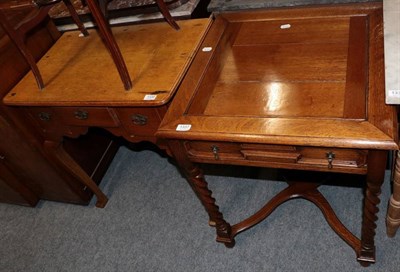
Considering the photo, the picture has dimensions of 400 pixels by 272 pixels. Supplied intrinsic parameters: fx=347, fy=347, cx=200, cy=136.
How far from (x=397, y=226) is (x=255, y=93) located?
2.89ft

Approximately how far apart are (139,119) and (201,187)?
37 centimetres

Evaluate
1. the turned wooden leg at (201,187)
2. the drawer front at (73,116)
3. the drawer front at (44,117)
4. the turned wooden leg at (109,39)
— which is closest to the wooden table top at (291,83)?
the turned wooden leg at (201,187)

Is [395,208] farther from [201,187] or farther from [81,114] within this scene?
[81,114]

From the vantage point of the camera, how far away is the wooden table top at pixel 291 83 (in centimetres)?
101

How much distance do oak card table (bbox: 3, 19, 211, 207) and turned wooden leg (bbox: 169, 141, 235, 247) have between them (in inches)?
7.2

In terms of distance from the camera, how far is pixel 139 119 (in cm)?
139

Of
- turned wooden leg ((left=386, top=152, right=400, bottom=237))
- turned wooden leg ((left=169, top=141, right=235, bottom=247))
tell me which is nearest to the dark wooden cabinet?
turned wooden leg ((left=169, top=141, right=235, bottom=247))

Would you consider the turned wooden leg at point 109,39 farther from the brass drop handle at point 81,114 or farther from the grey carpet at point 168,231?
the grey carpet at point 168,231

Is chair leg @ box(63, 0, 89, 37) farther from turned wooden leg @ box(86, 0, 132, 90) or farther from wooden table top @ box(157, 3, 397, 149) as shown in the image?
wooden table top @ box(157, 3, 397, 149)

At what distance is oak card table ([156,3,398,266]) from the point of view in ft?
3.32

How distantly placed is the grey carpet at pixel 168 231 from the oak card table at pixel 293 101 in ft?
0.50

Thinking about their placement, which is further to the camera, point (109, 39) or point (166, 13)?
point (166, 13)

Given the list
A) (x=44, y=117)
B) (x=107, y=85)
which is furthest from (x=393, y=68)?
(x=44, y=117)

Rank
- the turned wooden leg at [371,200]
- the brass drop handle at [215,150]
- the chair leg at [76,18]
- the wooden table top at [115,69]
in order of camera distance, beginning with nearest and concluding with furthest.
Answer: the turned wooden leg at [371,200]
the brass drop handle at [215,150]
the wooden table top at [115,69]
the chair leg at [76,18]
